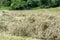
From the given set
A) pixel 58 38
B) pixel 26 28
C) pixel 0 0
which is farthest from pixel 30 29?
pixel 0 0

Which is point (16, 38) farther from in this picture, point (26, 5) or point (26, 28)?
point (26, 5)

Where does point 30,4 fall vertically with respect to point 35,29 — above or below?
below

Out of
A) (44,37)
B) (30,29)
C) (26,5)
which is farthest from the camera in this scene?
(26,5)

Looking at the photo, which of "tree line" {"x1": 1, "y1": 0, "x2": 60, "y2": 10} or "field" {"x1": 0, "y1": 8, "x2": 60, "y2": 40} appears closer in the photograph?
"field" {"x1": 0, "y1": 8, "x2": 60, "y2": 40}

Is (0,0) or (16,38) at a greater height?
(16,38)

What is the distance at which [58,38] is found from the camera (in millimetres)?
12953

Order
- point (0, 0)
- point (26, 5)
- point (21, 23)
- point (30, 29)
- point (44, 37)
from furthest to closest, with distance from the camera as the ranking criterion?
point (0, 0) → point (26, 5) → point (21, 23) → point (30, 29) → point (44, 37)

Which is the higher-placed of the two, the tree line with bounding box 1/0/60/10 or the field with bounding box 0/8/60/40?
the field with bounding box 0/8/60/40

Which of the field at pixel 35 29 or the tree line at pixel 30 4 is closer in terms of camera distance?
the field at pixel 35 29

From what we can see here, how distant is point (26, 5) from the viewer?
6275 cm

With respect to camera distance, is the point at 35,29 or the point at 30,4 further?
the point at 30,4

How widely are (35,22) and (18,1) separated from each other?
48.1 metres

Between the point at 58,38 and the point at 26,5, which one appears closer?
the point at 58,38

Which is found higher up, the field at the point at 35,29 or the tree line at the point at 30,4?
the field at the point at 35,29
